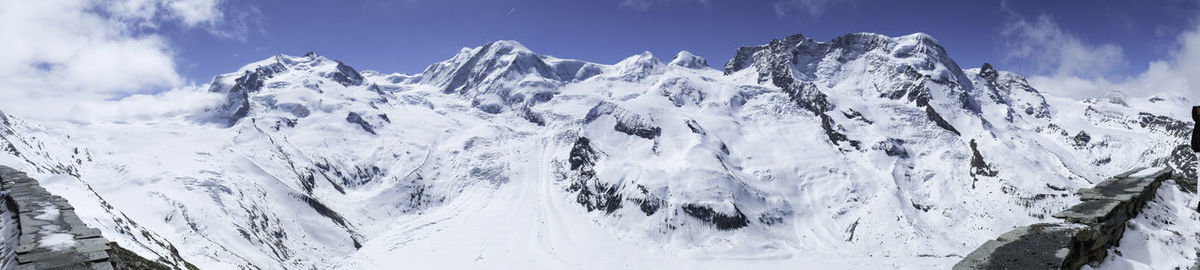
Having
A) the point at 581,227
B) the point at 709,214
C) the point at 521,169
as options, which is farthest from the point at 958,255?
the point at 521,169

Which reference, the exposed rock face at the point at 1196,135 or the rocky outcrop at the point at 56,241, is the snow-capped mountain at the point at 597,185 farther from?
the exposed rock face at the point at 1196,135

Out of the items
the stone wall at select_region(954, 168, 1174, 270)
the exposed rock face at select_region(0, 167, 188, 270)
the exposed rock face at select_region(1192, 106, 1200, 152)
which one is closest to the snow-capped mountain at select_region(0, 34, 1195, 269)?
the exposed rock face at select_region(0, 167, 188, 270)

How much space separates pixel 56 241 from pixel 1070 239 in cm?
2814

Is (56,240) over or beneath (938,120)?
beneath

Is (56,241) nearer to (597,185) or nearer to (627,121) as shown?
(597,185)

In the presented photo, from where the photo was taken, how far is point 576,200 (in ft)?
468

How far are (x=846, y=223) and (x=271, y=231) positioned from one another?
11238 cm

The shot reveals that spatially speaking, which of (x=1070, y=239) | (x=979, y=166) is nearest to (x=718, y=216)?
(x=979, y=166)

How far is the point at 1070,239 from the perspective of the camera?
1443 centimetres

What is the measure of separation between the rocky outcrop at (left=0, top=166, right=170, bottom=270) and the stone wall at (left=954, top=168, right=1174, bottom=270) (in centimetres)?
2255

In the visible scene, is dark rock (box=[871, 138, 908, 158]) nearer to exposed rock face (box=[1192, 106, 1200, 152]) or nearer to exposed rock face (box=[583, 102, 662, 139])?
exposed rock face (box=[583, 102, 662, 139])

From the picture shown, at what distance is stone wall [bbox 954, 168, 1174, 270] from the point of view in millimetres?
13820

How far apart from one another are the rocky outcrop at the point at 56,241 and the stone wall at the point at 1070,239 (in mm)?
22554

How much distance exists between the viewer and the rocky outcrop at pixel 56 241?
15.3 m
